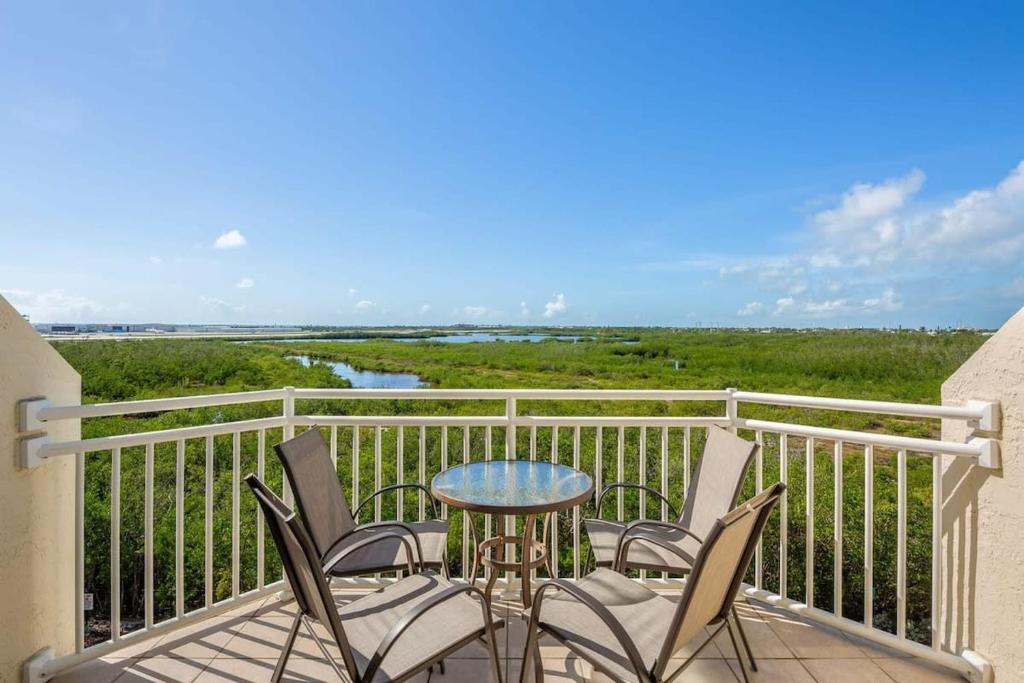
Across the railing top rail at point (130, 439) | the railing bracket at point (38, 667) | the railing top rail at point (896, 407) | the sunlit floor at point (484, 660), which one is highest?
the railing top rail at point (896, 407)

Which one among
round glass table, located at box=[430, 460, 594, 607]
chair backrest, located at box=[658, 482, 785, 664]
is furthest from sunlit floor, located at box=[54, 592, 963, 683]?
chair backrest, located at box=[658, 482, 785, 664]

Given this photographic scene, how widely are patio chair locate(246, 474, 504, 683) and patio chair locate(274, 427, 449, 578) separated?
0.29m

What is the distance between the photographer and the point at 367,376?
25.5 meters

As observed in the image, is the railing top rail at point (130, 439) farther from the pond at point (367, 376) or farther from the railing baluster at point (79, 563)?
the pond at point (367, 376)

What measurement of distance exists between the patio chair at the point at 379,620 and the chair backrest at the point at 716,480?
1.29m

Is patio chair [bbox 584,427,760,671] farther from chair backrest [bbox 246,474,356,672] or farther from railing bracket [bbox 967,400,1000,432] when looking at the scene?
chair backrest [bbox 246,474,356,672]

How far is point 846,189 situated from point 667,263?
5.04m

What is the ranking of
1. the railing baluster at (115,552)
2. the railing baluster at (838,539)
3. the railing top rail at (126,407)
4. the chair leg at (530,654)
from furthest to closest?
1. the railing baluster at (838,539)
2. the railing baluster at (115,552)
3. the railing top rail at (126,407)
4. the chair leg at (530,654)

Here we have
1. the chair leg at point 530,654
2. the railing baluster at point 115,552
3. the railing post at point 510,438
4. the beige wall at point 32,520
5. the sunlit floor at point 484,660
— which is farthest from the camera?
the railing post at point 510,438

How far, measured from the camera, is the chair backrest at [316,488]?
2199mm

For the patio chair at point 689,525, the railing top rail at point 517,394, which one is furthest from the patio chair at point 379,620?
the railing top rail at point 517,394

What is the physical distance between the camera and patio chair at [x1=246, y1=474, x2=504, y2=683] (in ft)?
4.47

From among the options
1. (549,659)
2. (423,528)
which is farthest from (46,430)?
(549,659)

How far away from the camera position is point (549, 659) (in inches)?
86.7
